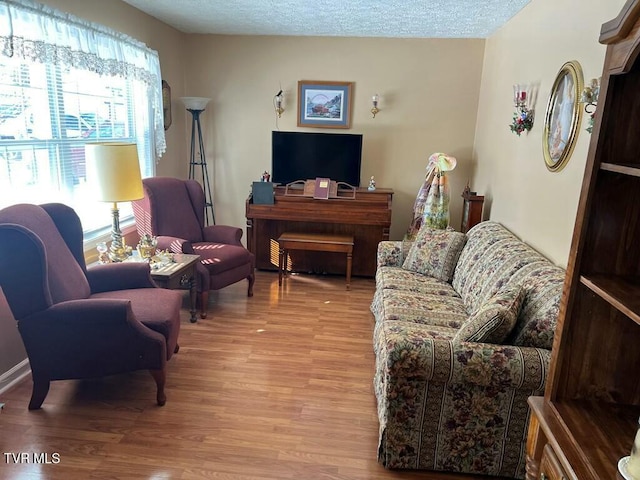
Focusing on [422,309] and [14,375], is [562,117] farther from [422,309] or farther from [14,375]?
[14,375]

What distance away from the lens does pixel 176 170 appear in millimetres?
4789

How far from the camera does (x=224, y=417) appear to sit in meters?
2.30

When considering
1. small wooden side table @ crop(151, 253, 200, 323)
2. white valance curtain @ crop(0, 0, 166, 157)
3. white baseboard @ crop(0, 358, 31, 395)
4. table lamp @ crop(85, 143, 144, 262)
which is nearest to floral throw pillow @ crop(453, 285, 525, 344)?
small wooden side table @ crop(151, 253, 200, 323)

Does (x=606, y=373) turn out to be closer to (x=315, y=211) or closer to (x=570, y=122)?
(x=570, y=122)

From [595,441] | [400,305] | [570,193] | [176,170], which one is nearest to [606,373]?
[595,441]

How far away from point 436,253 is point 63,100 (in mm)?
2829

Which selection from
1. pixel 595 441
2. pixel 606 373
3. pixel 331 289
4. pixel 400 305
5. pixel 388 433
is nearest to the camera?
pixel 595 441

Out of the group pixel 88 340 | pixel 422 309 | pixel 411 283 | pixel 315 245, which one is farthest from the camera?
pixel 315 245

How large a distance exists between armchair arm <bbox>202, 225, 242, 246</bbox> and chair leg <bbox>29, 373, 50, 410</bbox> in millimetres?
1922

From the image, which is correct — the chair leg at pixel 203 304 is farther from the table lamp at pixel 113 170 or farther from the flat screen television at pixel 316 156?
the flat screen television at pixel 316 156

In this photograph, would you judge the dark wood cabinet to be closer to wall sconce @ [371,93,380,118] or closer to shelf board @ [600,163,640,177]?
shelf board @ [600,163,640,177]

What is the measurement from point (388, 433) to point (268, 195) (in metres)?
2.87

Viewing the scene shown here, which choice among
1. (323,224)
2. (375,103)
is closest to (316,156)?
(323,224)

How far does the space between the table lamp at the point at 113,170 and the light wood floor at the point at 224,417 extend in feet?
3.57
